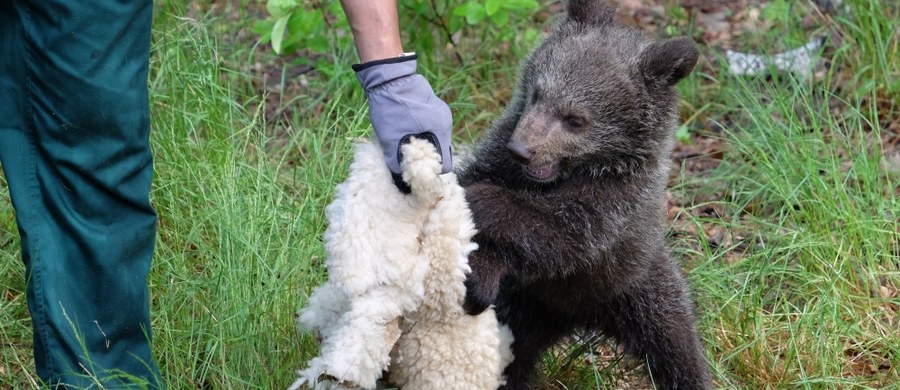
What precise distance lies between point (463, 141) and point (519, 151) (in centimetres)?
231

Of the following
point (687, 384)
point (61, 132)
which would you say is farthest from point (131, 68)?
point (687, 384)

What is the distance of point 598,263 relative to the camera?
3854mm

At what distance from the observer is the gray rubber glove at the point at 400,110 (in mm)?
3188

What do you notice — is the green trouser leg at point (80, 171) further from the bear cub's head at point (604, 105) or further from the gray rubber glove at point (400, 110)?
the bear cub's head at point (604, 105)

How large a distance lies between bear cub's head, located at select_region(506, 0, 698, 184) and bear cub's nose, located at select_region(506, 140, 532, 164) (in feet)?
0.20

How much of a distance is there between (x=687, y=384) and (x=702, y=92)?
2.99m

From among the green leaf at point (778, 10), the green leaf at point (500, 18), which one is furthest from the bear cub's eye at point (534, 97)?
the green leaf at point (778, 10)

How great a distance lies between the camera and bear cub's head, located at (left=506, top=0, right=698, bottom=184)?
3.88 metres

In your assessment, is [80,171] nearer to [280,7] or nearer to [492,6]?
[280,7]

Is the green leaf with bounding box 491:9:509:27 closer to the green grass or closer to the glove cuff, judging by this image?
the green grass

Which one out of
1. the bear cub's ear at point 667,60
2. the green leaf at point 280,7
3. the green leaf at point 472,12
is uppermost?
the bear cub's ear at point 667,60

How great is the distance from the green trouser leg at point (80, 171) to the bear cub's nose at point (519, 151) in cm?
119

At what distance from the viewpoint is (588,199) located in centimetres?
381

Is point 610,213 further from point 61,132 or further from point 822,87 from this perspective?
point 822,87
